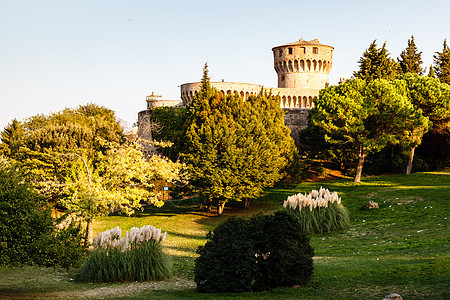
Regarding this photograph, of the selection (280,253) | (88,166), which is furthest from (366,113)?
(280,253)

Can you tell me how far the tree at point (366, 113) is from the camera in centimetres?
4319

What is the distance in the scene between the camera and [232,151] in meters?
37.2

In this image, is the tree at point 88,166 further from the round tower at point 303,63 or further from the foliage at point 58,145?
the round tower at point 303,63

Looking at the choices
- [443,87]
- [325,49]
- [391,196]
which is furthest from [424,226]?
[325,49]

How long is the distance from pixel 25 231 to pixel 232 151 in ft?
82.9

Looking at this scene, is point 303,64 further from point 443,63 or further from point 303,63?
point 443,63

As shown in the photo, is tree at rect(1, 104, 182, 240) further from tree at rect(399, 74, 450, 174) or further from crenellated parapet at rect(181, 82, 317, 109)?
tree at rect(399, 74, 450, 174)

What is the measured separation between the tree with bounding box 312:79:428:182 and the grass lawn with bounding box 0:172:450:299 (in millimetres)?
5881

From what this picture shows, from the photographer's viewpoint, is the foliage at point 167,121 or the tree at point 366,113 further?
the foliage at point 167,121

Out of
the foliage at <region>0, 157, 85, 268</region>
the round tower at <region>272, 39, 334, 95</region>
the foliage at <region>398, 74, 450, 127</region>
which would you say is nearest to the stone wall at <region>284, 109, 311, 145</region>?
the foliage at <region>398, 74, 450, 127</region>

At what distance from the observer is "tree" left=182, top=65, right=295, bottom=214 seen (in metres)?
36.8

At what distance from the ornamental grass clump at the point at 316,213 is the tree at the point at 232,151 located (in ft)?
33.7

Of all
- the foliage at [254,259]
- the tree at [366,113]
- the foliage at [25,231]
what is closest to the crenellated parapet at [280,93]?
the tree at [366,113]

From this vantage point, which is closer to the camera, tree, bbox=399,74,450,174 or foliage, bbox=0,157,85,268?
foliage, bbox=0,157,85,268
